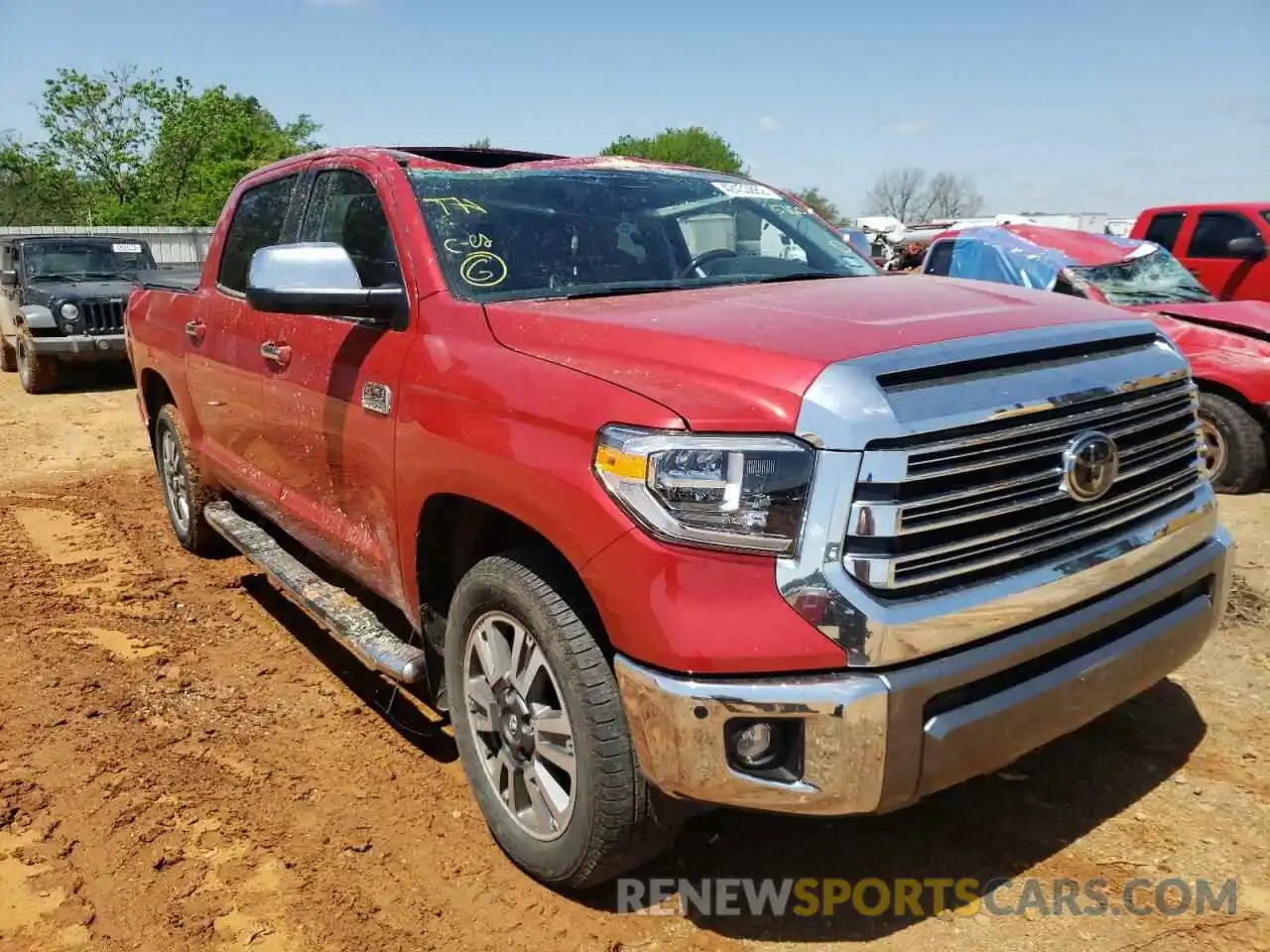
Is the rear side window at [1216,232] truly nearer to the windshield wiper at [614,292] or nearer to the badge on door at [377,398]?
the windshield wiper at [614,292]

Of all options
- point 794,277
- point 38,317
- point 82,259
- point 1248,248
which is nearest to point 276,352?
point 794,277

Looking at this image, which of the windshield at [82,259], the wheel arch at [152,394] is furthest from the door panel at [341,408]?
the windshield at [82,259]

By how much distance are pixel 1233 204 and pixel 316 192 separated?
10.5 meters

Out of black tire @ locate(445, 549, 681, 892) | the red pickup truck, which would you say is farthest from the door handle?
black tire @ locate(445, 549, 681, 892)

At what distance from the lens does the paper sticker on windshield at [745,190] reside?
154 inches

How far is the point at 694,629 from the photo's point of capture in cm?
204

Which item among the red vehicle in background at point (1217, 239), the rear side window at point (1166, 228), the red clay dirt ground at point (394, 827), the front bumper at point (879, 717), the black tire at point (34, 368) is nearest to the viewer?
the front bumper at point (879, 717)

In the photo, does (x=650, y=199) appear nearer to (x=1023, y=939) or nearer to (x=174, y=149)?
(x=1023, y=939)

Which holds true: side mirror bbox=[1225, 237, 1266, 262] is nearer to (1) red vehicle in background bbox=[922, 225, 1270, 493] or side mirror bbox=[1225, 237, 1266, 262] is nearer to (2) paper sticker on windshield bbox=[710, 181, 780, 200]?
(1) red vehicle in background bbox=[922, 225, 1270, 493]

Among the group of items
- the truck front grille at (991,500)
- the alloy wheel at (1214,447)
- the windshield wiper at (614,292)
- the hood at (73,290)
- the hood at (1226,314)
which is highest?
the windshield wiper at (614,292)

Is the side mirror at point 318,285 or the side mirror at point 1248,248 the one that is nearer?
the side mirror at point 318,285

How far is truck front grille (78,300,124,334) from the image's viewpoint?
12.1 meters

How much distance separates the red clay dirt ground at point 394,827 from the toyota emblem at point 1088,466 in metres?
1.08

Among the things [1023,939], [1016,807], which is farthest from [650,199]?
[1023,939]
